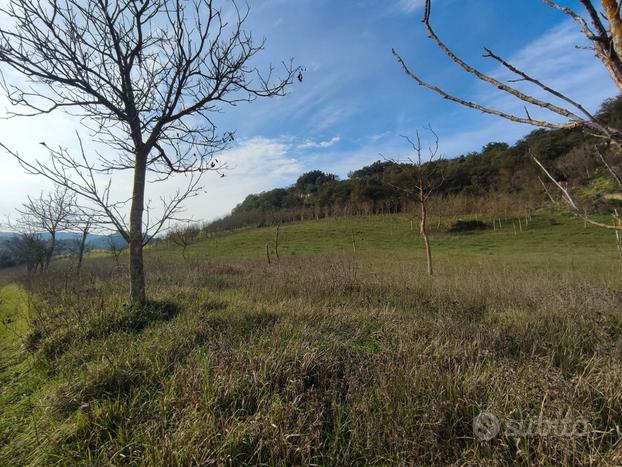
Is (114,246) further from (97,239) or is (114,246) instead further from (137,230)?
(137,230)

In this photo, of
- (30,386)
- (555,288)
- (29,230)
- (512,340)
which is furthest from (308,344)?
(29,230)

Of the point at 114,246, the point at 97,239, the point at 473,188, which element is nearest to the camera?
the point at 114,246

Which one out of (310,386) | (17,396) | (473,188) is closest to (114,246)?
(17,396)

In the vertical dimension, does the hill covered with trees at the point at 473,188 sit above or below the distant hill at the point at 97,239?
above

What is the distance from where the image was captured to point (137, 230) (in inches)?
201

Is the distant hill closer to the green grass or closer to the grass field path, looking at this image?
the grass field path

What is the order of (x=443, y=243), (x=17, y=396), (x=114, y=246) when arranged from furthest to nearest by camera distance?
(x=443, y=243), (x=114, y=246), (x=17, y=396)

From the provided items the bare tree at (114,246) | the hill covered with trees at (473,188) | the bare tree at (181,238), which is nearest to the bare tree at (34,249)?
the bare tree at (181,238)

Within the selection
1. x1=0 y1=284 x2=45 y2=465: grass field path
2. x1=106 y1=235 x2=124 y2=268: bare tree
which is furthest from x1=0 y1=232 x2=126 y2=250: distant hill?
x1=0 y1=284 x2=45 y2=465: grass field path

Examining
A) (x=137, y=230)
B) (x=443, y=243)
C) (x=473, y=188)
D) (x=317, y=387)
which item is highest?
(x=473, y=188)

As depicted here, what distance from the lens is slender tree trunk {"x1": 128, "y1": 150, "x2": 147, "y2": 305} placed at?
5.11 meters

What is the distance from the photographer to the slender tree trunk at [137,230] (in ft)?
16.8

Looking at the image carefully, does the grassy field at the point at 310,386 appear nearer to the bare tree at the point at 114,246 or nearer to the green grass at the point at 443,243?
the bare tree at the point at 114,246

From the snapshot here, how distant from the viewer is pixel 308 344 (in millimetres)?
3613
